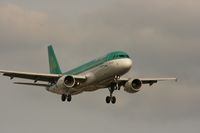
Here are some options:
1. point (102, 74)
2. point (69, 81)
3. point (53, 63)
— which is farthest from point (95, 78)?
point (53, 63)

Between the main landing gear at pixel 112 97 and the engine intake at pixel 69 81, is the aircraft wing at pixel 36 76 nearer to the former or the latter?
the engine intake at pixel 69 81

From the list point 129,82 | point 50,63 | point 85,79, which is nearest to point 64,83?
point 85,79

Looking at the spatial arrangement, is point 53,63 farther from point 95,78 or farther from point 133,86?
point 95,78

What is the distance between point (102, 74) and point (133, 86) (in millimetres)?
6141

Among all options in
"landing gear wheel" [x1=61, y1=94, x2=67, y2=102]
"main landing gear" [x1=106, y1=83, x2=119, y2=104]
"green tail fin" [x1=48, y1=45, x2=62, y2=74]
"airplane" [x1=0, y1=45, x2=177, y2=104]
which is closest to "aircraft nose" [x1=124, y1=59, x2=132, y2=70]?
"airplane" [x1=0, y1=45, x2=177, y2=104]

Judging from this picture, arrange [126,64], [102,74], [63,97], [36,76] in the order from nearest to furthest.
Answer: [126,64]
[102,74]
[36,76]
[63,97]

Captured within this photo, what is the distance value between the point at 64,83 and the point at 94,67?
369cm

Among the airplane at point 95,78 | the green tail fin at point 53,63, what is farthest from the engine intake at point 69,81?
the green tail fin at point 53,63

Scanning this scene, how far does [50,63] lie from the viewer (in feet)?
354

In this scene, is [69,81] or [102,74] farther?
[69,81]

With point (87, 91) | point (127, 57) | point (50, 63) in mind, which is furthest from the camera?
point (50, 63)

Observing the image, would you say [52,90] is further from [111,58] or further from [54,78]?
[111,58]

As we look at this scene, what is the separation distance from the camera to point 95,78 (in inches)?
3273

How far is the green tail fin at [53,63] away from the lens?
344 ft
